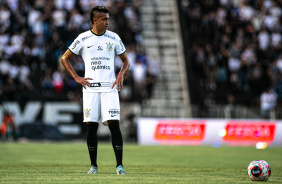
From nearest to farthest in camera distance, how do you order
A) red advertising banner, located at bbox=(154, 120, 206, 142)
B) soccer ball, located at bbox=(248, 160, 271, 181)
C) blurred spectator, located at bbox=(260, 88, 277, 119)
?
soccer ball, located at bbox=(248, 160, 271, 181), red advertising banner, located at bbox=(154, 120, 206, 142), blurred spectator, located at bbox=(260, 88, 277, 119)

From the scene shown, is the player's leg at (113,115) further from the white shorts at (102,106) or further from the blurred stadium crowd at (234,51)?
the blurred stadium crowd at (234,51)

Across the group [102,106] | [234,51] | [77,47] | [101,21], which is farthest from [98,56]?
[234,51]

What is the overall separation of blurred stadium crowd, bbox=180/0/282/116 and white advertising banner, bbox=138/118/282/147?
102cm

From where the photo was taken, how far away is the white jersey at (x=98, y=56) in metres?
10.1

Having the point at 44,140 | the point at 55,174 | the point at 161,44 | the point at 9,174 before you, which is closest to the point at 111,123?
the point at 55,174

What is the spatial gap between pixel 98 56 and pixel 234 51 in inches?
786

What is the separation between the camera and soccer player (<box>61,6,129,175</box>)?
32.9 feet

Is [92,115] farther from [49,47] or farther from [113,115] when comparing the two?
[49,47]

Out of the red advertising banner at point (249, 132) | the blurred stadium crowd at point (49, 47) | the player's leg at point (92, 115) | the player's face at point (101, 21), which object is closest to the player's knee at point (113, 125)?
the player's leg at point (92, 115)

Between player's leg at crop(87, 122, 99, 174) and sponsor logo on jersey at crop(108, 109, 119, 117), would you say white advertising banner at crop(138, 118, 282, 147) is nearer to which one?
player's leg at crop(87, 122, 99, 174)

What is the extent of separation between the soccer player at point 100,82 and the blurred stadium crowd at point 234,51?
594 inches

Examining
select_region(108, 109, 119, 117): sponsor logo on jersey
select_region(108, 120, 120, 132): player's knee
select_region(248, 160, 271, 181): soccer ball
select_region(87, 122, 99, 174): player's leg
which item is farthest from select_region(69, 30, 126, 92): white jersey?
select_region(248, 160, 271, 181): soccer ball

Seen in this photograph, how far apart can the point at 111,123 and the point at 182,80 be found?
1920 cm

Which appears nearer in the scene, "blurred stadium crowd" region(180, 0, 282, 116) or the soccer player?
the soccer player
